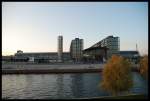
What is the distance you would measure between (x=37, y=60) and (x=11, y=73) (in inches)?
295

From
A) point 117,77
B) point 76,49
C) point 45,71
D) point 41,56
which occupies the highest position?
point 76,49

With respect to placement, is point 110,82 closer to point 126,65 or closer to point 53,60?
point 126,65

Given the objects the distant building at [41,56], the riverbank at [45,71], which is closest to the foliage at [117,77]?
the riverbank at [45,71]

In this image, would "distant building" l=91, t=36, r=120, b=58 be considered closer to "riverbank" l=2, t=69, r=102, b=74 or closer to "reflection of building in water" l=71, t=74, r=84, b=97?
"riverbank" l=2, t=69, r=102, b=74

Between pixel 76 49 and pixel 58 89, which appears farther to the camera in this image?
pixel 76 49

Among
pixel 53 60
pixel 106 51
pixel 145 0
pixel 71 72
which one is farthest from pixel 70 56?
pixel 145 0

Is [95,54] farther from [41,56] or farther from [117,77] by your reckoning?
[117,77]

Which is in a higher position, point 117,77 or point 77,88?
point 117,77

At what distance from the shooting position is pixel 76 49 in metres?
36.0

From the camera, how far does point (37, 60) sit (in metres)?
35.8

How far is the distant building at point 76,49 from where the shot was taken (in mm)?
35156

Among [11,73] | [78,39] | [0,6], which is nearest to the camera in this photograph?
[0,6]

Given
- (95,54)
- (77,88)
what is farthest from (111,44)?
(77,88)

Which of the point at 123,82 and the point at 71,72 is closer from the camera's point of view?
the point at 123,82
